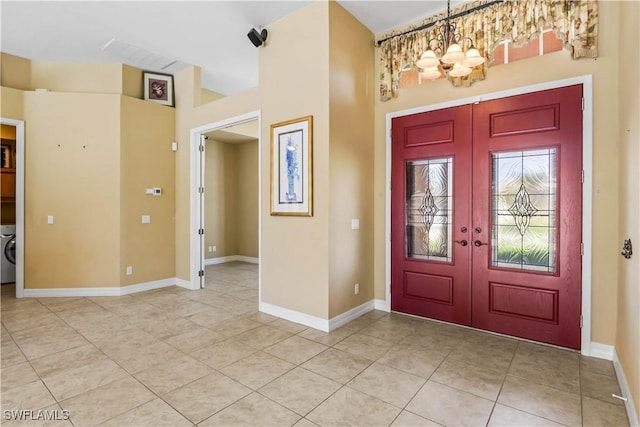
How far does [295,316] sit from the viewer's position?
3814 millimetres

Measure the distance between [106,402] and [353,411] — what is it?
5.59 ft

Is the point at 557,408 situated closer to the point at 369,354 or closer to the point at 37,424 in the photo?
the point at 369,354

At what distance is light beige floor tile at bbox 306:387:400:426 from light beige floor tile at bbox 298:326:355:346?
3.00ft

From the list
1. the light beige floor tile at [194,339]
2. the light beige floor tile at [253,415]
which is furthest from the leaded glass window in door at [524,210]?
the light beige floor tile at [194,339]

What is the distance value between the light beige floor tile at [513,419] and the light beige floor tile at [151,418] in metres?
1.93

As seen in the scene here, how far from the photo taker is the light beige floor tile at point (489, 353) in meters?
2.77

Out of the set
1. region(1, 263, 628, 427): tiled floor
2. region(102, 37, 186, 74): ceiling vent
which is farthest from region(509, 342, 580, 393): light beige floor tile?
region(102, 37, 186, 74): ceiling vent

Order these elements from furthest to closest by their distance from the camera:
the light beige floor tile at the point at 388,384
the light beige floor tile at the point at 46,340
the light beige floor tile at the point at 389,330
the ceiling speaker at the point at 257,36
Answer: the ceiling speaker at the point at 257,36, the light beige floor tile at the point at 389,330, the light beige floor tile at the point at 46,340, the light beige floor tile at the point at 388,384

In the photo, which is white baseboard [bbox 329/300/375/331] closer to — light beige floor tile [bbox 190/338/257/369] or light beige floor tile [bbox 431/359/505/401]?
light beige floor tile [bbox 190/338/257/369]

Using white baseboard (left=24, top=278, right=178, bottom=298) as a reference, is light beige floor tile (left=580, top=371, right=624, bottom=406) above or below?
below

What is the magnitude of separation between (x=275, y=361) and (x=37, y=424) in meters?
1.60

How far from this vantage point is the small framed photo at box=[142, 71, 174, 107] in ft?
17.9

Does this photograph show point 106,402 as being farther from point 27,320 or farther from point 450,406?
point 27,320

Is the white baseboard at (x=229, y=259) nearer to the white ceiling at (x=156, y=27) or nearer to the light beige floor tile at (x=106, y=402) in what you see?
the white ceiling at (x=156, y=27)
